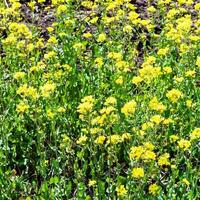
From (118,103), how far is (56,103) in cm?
53

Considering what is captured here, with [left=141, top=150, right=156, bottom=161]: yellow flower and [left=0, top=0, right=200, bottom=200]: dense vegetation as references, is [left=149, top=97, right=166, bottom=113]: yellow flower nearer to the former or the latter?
[left=0, top=0, right=200, bottom=200]: dense vegetation

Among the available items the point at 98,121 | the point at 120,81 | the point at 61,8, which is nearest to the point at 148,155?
the point at 98,121

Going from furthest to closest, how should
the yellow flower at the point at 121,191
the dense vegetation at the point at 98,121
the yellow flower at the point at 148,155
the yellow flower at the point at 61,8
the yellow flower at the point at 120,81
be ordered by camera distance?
the yellow flower at the point at 61,8
the yellow flower at the point at 120,81
the dense vegetation at the point at 98,121
the yellow flower at the point at 121,191
the yellow flower at the point at 148,155

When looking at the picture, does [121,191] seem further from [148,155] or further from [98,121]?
[98,121]

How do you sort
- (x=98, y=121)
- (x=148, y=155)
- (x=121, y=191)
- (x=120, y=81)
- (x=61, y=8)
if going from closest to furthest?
(x=148, y=155) → (x=121, y=191) → (x=98, y=121) → (x=120, y=81) → (x=61, y=8)

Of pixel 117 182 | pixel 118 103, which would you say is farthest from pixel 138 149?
pixel 118 103

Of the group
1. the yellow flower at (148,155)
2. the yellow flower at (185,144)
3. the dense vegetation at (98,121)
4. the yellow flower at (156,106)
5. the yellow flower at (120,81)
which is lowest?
the dense vegetation at (98,121)

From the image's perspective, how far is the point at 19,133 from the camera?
14.8 ft

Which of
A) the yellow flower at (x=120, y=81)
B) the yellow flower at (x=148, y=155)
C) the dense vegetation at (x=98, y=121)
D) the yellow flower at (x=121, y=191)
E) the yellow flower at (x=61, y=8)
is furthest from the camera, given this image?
the yellow flower at (x=61, y=8)

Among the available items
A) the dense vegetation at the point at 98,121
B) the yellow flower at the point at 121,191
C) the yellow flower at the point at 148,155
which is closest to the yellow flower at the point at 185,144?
the dense vegetation at the point at 98,121

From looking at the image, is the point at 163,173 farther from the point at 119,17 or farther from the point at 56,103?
the point at 119,17

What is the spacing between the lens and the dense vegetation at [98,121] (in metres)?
3.89

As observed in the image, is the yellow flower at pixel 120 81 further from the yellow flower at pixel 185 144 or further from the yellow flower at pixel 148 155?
the yellow flower at pixel 148 155

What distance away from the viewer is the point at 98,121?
151 inches
